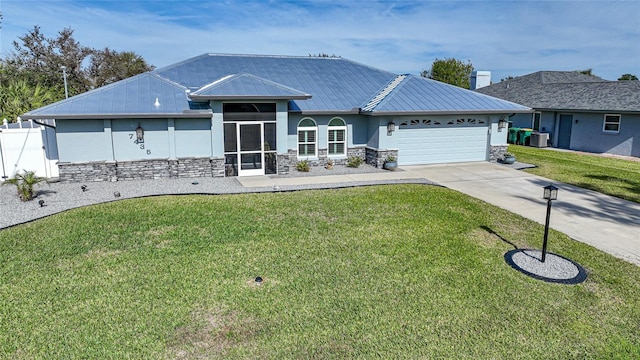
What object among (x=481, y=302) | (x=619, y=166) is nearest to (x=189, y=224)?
(x=481, y=302)

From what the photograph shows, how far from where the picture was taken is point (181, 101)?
1541cm

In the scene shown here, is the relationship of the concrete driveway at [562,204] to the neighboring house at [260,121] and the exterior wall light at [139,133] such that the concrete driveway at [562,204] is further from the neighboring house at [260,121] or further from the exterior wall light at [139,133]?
the exterior wall light at [139,133]

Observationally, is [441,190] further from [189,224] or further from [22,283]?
[22,283]

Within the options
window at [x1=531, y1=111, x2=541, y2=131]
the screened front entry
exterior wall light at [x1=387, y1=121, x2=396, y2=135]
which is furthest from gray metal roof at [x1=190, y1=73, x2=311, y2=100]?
window at [x1=531, y1=111, x2=541, y2=131]

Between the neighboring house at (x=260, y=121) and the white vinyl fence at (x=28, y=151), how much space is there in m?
0.82

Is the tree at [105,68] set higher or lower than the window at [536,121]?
higher

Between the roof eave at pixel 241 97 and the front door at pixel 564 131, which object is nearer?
the roof eave at pixel 241 97

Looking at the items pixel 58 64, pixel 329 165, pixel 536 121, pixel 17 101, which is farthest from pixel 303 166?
pixel 58 64

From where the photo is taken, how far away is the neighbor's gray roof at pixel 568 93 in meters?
22.5

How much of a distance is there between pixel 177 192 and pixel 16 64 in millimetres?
29692

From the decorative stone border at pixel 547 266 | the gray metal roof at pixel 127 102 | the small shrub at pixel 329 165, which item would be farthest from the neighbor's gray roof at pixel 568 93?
the gray metal roof at pixel 127 102

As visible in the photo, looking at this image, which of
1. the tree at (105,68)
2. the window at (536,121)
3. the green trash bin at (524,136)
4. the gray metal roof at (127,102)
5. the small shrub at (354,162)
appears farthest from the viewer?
the tree at (105,68)

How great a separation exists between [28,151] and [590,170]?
21.9 meters

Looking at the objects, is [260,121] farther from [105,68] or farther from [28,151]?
[105,68]
